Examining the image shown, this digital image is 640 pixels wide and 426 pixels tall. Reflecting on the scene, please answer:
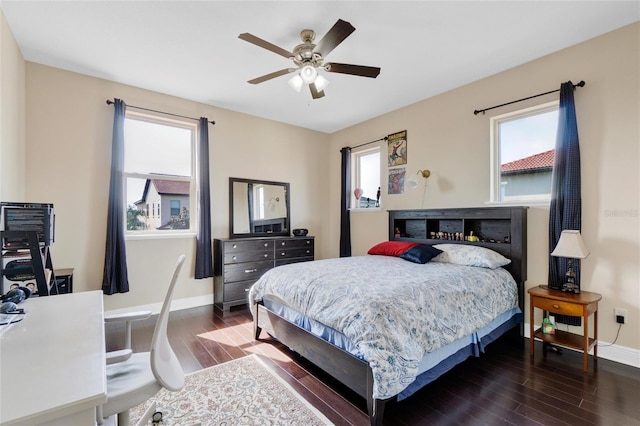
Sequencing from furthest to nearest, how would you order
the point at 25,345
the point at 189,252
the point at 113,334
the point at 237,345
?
the point at 189,252, the point at 113,334, the point at 237,345, the point at 25,345

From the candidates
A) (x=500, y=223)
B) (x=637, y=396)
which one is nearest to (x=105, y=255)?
(x=500, y=223)

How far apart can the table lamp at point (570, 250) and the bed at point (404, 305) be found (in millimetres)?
381

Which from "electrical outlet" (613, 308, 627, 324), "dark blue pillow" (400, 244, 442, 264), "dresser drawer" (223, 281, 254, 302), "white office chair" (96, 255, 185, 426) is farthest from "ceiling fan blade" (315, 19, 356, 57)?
"electrical outlet" (613, 308, 627, 324)

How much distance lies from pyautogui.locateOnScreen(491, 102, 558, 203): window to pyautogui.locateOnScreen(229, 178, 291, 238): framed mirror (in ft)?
10.3

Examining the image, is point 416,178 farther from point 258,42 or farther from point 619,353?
point 258,42

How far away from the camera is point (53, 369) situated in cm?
84

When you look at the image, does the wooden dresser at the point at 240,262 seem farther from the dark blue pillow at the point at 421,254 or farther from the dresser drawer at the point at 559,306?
the dresser drawer at the point at 559,306

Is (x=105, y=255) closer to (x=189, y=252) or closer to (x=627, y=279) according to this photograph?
(x=189, y=252)

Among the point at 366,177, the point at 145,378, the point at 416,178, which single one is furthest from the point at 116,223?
the point at 416,178

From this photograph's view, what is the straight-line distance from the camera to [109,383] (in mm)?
1314

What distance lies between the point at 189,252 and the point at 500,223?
158 inches

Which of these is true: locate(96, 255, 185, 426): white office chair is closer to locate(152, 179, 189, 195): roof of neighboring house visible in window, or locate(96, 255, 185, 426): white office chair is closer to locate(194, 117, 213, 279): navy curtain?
locate(194, 117, 213, 279): navy curtain

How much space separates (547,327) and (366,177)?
3261 mm

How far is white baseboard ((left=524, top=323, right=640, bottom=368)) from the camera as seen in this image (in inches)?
96.3
